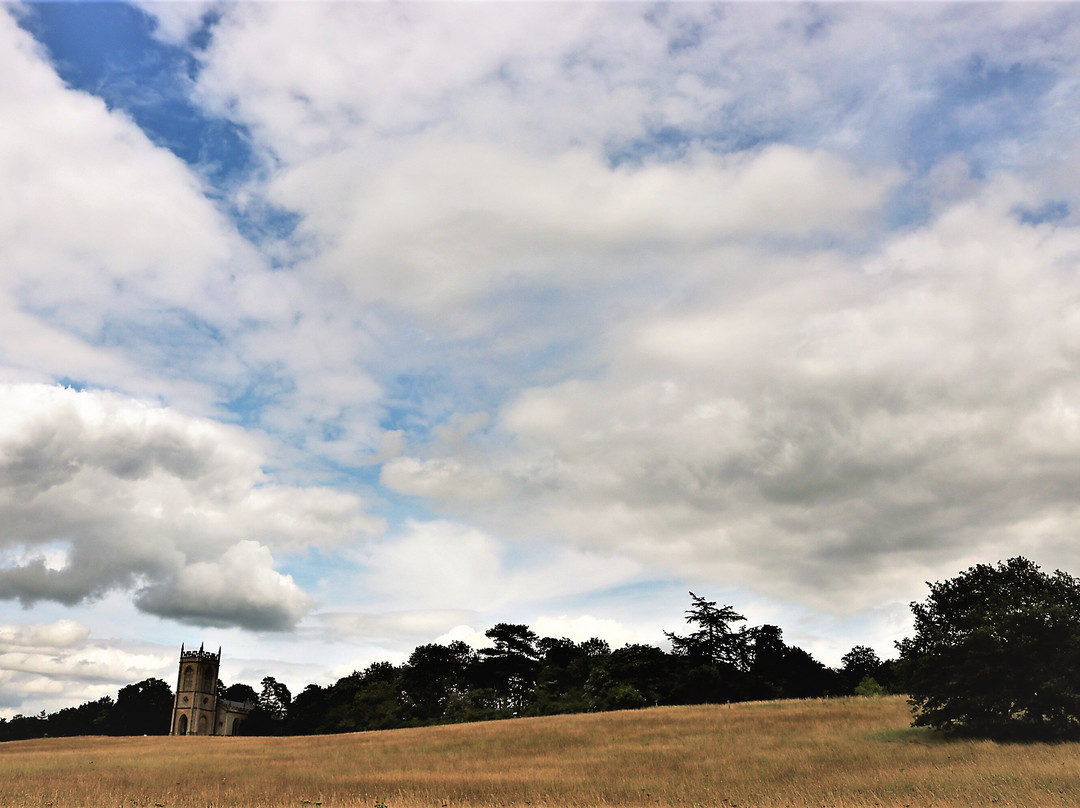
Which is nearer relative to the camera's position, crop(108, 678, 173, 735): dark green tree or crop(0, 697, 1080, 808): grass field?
crop(0, 697, 1080, 808): grass field

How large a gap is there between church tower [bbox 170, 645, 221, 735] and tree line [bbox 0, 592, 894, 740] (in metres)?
6.72

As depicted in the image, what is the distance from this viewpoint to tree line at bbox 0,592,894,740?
3142 inches

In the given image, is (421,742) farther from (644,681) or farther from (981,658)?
(644,681)

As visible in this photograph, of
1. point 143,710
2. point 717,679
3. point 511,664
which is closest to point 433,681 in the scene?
point 511,664

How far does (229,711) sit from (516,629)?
51.1 m

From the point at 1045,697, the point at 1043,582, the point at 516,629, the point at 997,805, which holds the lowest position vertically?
the point at 997,805

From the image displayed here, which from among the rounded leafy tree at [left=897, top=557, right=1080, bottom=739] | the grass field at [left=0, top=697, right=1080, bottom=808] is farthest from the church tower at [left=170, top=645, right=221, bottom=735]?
the rounded leafy tree at [left=897, top=557, right=1080, bottom=739]

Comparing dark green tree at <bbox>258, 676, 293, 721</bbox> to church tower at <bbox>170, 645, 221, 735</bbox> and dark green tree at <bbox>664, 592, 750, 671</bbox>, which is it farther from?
dark green tree at <bbox>664, 592, 750, 671</bbox>

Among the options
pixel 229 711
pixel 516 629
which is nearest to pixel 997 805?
pixel 516 629

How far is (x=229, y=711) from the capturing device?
384 ft

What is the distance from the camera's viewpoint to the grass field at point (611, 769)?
743 inches

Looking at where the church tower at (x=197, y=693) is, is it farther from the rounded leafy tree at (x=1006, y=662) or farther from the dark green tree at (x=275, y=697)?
the rounded leafy tree at (x=1006, y=662)

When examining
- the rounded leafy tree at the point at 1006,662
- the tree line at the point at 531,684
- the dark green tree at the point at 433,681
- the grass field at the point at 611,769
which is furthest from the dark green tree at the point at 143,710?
the rounded leafy tree at the point at 1006,662

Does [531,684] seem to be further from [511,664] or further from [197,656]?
[197,656]
